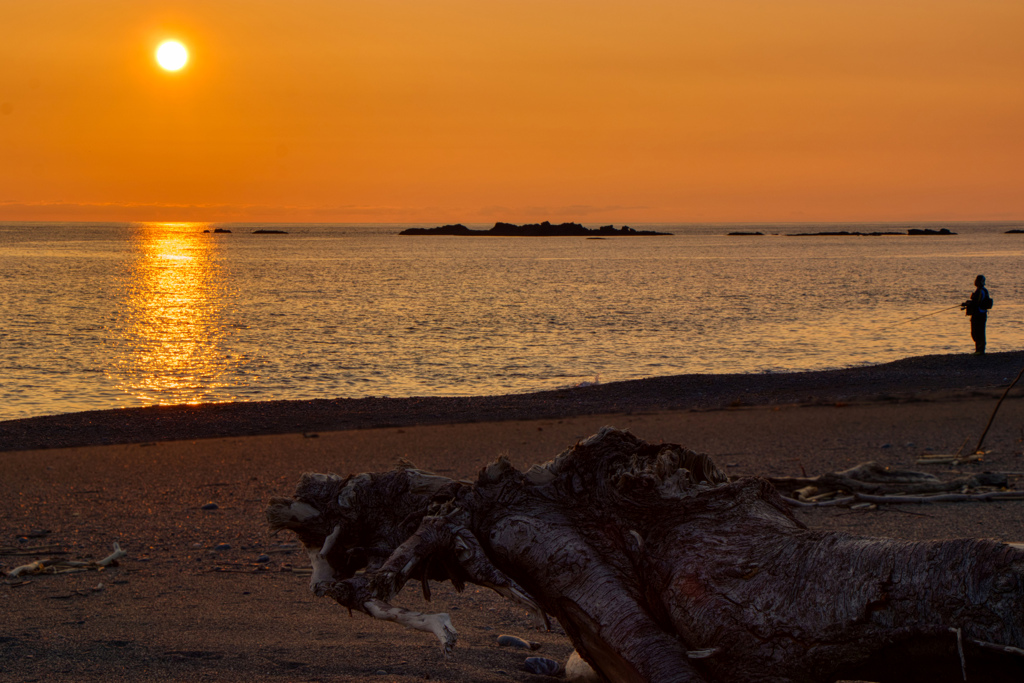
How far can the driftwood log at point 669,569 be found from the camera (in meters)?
3.12

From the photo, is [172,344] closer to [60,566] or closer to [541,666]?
[60,566]

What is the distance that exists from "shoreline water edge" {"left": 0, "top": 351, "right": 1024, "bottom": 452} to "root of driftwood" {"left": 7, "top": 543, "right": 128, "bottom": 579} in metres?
6.30

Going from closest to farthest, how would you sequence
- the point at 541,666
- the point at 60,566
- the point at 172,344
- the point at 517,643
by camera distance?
the point at 541,666, the point at 517,643, the point at 60,566, the point at 172,344

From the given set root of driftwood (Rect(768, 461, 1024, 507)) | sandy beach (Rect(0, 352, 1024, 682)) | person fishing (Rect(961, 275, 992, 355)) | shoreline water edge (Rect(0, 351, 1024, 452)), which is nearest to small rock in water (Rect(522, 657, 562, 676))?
sandy beach (Rect(0, 352, 1024, 682))

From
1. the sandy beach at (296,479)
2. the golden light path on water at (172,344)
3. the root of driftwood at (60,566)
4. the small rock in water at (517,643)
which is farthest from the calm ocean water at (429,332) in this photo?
the small rock in water at (517,643)

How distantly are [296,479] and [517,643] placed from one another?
5821mm

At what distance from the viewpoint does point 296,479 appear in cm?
1048

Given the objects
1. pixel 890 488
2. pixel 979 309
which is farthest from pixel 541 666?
pixel 979 309

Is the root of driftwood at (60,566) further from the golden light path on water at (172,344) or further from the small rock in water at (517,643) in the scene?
the golden light path on water at (172,344)

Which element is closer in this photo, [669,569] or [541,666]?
[669,569]

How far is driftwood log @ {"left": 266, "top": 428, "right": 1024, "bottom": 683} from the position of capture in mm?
3125

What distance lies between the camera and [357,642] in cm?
533

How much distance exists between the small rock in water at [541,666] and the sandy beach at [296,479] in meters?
0.09

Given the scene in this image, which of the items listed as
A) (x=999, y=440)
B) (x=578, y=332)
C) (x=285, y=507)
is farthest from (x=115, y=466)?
(x=578, y=332)
